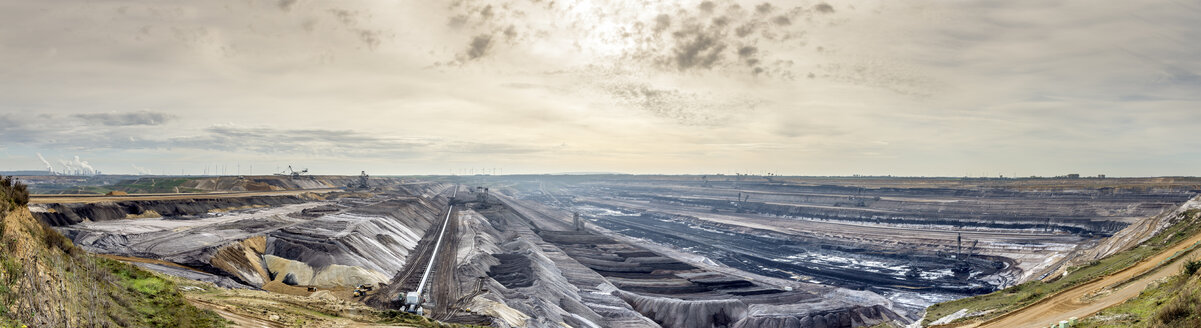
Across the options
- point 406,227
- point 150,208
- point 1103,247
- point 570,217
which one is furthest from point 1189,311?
point 570,217

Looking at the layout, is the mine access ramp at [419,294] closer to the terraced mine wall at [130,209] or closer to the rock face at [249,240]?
the rock face at [249,240]

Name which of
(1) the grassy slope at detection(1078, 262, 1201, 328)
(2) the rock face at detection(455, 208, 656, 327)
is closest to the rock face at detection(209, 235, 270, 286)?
(2) the rock face at detection(455, 208, 656, 327)

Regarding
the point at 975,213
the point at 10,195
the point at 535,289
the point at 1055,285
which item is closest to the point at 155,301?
the point at 10,195

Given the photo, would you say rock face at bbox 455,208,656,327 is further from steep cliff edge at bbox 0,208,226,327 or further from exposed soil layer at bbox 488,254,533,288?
steep cliff edge at bbox 0,208,226,327

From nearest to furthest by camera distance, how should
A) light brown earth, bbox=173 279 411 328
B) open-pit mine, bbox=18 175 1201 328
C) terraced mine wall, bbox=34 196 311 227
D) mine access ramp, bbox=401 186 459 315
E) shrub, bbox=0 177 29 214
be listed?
shrub, bbox=0 177 29 214, light brown earth, bbox=173 279 411 328, mine access ramp, bbox=401 186 459 315, open-pit mine, bbox=18 175 1201 328, terraced mine wall, bbox=34 196 311 227

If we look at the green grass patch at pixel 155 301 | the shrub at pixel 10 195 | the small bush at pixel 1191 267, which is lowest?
the green grass patch at pixel 155 301

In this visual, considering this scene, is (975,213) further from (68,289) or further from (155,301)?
(68,289)

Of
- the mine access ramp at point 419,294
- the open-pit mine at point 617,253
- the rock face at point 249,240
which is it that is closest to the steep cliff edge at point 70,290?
the mine access ramp at point 419,294
